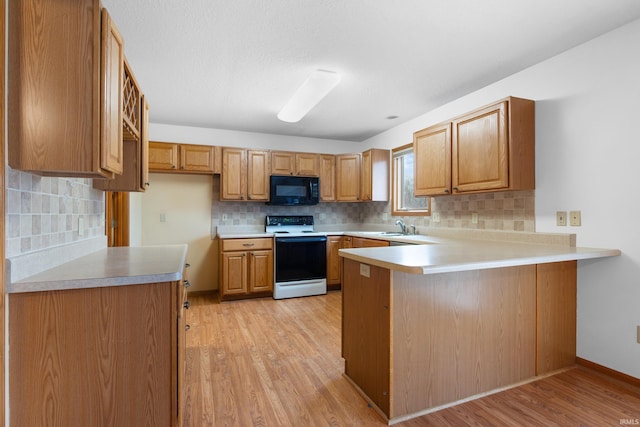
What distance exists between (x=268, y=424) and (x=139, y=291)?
0.98 m

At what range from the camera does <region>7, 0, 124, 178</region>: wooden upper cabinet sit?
1172 millimetres

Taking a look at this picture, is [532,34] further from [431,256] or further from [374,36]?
[431,256]

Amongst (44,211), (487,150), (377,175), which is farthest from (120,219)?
(487,150)

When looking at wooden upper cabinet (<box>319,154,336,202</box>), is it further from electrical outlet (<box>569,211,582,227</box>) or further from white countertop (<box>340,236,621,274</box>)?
electrical outlet (<box>569,211,582,227</box>)

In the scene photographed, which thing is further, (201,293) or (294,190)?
(294,190)

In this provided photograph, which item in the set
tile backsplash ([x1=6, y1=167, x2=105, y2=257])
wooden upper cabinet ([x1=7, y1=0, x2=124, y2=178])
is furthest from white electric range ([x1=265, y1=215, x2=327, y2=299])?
wooden upper cabinet ([x1=7, y1=0, x2=124, y2=178])

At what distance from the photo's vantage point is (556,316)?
7.18 feet

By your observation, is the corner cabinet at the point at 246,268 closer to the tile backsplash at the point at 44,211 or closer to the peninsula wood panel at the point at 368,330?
the tile backsplash at the point at 44,211

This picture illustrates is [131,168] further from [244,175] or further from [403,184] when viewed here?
[403,184]

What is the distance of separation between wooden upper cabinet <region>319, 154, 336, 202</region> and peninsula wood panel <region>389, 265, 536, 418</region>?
301cm

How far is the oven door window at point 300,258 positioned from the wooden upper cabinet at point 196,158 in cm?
133

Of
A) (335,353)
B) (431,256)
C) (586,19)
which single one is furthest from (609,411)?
(586,19)

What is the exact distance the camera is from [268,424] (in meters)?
1.63

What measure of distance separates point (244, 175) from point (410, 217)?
2.28 metres
